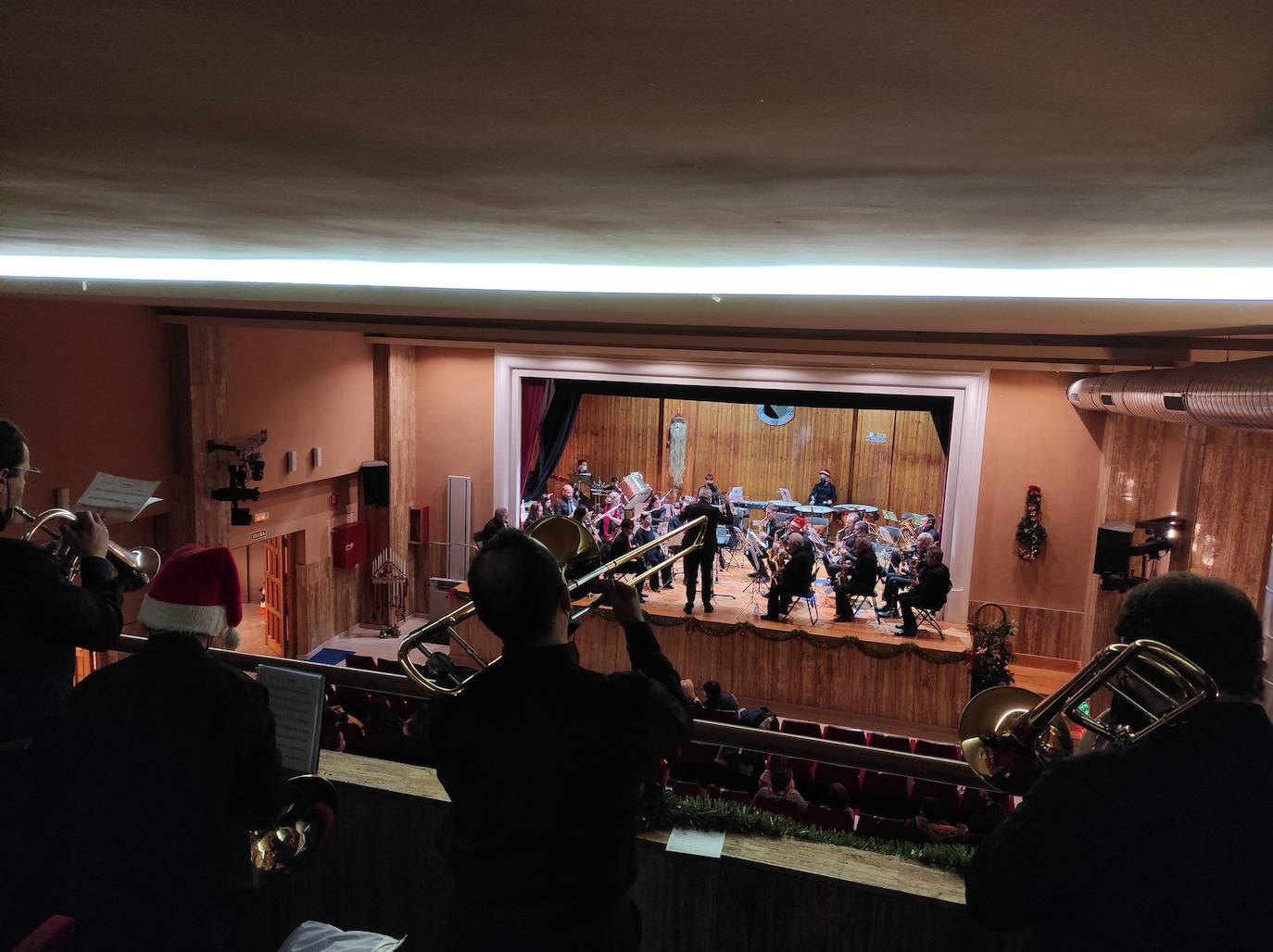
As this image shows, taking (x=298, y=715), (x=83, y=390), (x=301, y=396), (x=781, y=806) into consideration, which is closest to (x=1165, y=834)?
(x=298, y=715)

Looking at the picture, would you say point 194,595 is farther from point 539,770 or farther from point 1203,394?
point 1203,394

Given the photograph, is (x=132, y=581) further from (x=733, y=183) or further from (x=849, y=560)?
(x=849, y=560)

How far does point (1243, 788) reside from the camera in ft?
3.84

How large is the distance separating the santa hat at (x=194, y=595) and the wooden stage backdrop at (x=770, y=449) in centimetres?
1305

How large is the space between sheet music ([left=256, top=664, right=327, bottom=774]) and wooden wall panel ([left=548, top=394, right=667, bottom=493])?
521 inches

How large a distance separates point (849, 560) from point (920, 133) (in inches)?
376

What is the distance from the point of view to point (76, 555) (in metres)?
2.71

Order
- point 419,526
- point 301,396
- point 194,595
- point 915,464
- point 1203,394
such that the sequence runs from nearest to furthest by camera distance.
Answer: point 194,595
point 1203,394
point 301,396
point 419,526
point 915,464

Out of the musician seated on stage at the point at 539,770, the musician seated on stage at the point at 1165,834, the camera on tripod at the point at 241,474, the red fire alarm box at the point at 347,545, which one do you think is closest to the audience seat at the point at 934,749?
the musician seated on stage at the point at 1165,834

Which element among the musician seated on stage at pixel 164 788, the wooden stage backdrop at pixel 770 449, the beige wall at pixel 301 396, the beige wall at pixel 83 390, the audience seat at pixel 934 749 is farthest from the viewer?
the wooden stage backdrop at pixel 770 449

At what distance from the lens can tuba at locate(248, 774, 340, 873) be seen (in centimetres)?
200

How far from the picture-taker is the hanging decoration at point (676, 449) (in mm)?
15375

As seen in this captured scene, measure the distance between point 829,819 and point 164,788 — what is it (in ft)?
12.3

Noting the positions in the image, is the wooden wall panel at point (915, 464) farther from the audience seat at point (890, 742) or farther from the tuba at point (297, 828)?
the tuba at point (297, 828)
